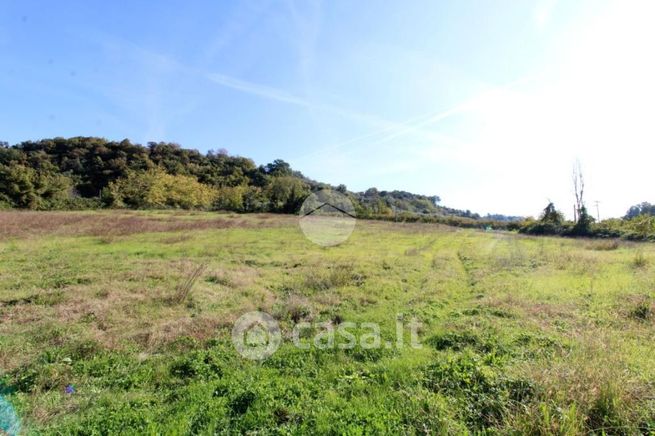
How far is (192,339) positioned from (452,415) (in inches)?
199

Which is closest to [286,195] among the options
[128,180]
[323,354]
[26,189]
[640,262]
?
[128,180]

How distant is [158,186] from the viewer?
60.9 m

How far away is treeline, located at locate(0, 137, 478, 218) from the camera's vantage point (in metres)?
50.6

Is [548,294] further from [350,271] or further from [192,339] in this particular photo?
[192,339]

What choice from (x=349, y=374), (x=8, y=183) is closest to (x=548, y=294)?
(x=349, y=374)

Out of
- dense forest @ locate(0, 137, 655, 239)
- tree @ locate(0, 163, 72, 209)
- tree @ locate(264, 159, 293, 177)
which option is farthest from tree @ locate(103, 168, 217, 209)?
tree @ locate(264, 159, 293, 177)

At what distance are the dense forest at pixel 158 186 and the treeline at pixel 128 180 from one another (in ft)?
0.40

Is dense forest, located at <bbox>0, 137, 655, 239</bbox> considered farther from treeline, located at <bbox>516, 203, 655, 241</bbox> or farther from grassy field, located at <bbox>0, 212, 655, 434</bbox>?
grassy field, located at <bbox>0, 212, 655, 434</bbox>

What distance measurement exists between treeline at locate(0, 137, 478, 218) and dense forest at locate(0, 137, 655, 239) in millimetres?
121

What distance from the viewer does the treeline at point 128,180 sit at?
5062 cm

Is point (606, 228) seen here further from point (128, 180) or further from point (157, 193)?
point (128, 180)

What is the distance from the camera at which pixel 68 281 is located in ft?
33.8

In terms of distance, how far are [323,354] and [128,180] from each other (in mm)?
69868

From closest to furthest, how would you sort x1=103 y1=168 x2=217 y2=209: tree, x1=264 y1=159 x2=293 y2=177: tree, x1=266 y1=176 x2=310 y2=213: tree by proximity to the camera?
1. x1=103 y1=168 x2=217 y2=209: tree
2. x1=266 y1=176 x2=310 y2=213: tree
3. x1=264 y1=159 x2=293 y2=177: tree
